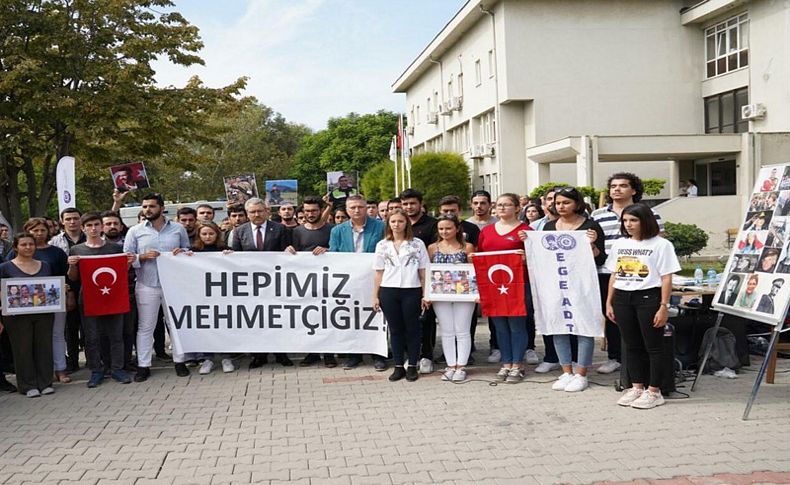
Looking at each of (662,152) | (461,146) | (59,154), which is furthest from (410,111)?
(59,154)

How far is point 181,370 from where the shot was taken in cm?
809

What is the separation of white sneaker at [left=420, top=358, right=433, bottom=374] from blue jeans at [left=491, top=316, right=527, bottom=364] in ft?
2.97

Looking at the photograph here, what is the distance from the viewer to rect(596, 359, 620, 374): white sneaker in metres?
7.64

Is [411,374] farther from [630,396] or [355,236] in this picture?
[630,396]

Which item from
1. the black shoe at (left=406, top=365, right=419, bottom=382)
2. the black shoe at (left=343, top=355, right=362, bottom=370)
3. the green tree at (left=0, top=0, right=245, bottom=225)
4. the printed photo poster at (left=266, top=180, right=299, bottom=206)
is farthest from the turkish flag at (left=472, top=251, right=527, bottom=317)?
the green tree at (left=0, top=0, right=245, bottom=225)

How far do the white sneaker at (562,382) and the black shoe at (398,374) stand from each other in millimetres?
1587

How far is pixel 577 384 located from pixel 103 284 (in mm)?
5054

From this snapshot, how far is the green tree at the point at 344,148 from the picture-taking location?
2623 inches

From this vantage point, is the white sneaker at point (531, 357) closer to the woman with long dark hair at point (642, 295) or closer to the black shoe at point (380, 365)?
the black shoe at point (380, 365)

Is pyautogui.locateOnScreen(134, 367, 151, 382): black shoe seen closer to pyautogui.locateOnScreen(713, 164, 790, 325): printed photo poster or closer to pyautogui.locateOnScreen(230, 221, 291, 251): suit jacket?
pyautogui.locateOnScreen(230, 221, 291, 251): suit jacket

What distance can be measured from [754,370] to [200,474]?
19.0 feet

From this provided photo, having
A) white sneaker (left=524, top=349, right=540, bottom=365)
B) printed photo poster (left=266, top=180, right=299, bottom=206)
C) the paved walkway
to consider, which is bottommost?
the paved walkway

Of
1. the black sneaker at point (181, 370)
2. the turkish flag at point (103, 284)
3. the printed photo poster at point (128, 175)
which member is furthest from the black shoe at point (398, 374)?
the printed photo poster at point (128, 175)

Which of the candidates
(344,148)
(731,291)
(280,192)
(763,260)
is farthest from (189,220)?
(344,148)
